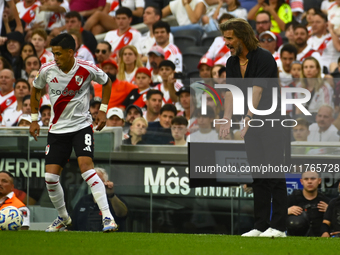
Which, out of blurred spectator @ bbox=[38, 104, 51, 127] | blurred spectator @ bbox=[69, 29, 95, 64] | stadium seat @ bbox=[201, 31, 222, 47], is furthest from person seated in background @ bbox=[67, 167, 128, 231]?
stadium seat @ bbox=[201, 31, 222, 47]

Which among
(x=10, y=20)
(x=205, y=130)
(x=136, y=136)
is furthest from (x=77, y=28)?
(x=205, y=130)

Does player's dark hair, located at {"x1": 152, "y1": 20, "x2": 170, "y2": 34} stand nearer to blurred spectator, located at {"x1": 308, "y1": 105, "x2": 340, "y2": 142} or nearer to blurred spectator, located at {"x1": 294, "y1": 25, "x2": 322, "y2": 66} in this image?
blurred spectator, located at {"x1": 294, "y1": 25, "x2": 322, "y2": 66}

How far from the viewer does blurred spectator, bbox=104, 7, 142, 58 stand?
1260 centimetres

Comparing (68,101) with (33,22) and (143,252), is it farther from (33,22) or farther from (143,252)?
(33,22)

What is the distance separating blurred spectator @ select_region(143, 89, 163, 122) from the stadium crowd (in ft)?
0.06

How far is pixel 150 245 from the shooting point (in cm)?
489

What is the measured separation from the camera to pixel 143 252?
14.4ft

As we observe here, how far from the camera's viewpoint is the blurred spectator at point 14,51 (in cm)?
1253

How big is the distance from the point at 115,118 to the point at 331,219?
12.5 ft

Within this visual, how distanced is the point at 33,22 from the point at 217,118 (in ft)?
23.4

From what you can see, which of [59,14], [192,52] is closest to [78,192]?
[192,52]

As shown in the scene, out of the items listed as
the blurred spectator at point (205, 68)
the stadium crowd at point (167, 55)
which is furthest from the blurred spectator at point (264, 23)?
the blurred spectator at point (205, 68)

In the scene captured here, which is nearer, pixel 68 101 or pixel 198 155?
pixel 68 101

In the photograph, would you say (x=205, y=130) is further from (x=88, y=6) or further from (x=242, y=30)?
(x=88, y=6)
